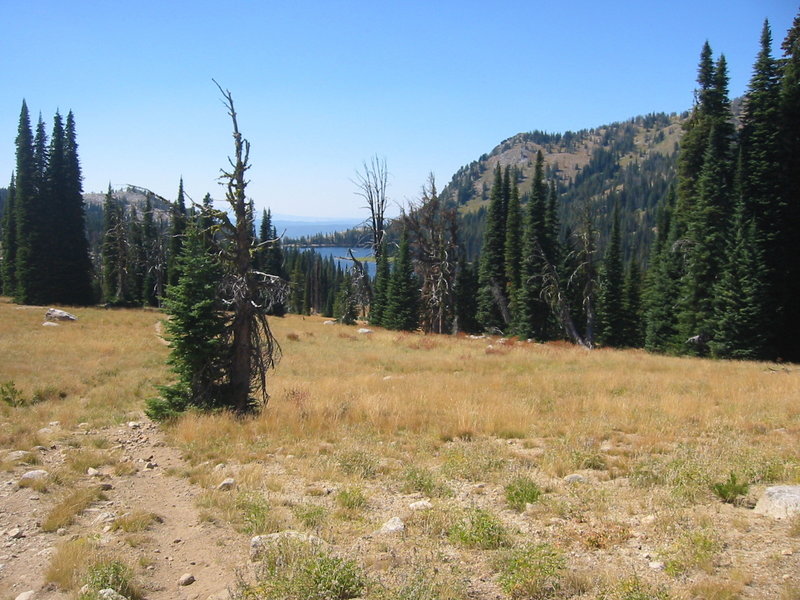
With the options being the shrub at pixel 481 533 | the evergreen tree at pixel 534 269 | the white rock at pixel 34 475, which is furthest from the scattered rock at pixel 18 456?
the evergreen tree at pixel 534 269

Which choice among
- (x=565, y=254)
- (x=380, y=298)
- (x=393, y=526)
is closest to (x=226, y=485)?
(x=393, y=526)

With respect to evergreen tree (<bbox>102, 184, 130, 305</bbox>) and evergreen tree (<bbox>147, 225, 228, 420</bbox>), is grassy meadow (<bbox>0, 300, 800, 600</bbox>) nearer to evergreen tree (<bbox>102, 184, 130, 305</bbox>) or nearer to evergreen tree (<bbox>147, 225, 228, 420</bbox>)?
evergreen tree (<bbox>147, 225, 228, 420</bbox>)

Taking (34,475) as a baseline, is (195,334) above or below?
above

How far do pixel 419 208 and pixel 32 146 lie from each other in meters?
39.0

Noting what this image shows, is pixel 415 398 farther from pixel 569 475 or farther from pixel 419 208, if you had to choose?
pixel 419 208

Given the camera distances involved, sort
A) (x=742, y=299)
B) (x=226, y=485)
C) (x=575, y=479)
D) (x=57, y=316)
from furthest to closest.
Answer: (x=57, y=316)
(x=742, y=299)
(x=226, y=485)
(x=575, y=479)

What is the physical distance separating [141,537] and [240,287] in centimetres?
609

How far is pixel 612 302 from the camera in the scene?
52.9 metres

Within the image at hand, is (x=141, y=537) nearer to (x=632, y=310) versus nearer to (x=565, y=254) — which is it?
(x=565, y=254)

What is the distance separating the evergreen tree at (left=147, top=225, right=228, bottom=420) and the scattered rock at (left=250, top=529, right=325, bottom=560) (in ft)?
21.9

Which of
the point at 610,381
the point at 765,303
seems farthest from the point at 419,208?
the point at 610,381

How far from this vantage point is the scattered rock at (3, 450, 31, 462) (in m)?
8.52

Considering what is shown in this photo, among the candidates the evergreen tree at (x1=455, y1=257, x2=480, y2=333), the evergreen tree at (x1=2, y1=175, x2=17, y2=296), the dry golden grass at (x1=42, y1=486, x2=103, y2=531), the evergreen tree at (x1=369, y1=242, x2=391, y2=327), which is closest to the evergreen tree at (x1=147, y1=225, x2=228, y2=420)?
the dry golden grass at (x1=42, y1=486, x2=103, y2=531)

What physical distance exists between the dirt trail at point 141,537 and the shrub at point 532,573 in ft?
8.72
